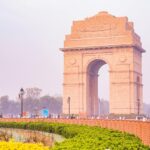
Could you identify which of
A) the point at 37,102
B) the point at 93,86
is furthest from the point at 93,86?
the point at 37,102

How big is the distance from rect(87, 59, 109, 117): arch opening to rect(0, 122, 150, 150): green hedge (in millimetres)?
37336

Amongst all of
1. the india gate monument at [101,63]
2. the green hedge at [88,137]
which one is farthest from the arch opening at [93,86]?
the green hedge at [88,137]

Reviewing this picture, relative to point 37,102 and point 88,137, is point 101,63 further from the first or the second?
point 88,137

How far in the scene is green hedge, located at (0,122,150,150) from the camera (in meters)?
9.22

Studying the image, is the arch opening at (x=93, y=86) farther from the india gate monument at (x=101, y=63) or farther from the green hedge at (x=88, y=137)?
the green hedge at (x=88, y=137)

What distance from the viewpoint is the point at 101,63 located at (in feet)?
220

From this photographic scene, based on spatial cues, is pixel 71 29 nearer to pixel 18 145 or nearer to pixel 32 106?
pixel 32 106

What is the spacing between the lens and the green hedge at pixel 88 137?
9219 mm

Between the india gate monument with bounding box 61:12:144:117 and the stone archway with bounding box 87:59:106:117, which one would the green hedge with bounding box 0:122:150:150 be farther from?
the stone archway with bounding box 87:59:106:117

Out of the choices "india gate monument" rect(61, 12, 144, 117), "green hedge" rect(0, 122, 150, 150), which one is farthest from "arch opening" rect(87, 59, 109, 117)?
"green hedge" rect(0, 122, 150, 150)

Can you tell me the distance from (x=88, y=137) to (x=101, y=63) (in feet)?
180

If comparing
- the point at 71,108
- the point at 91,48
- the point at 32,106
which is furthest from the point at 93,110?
the point at 32,106

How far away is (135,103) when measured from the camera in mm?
62969

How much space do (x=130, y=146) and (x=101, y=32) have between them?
181 feet
